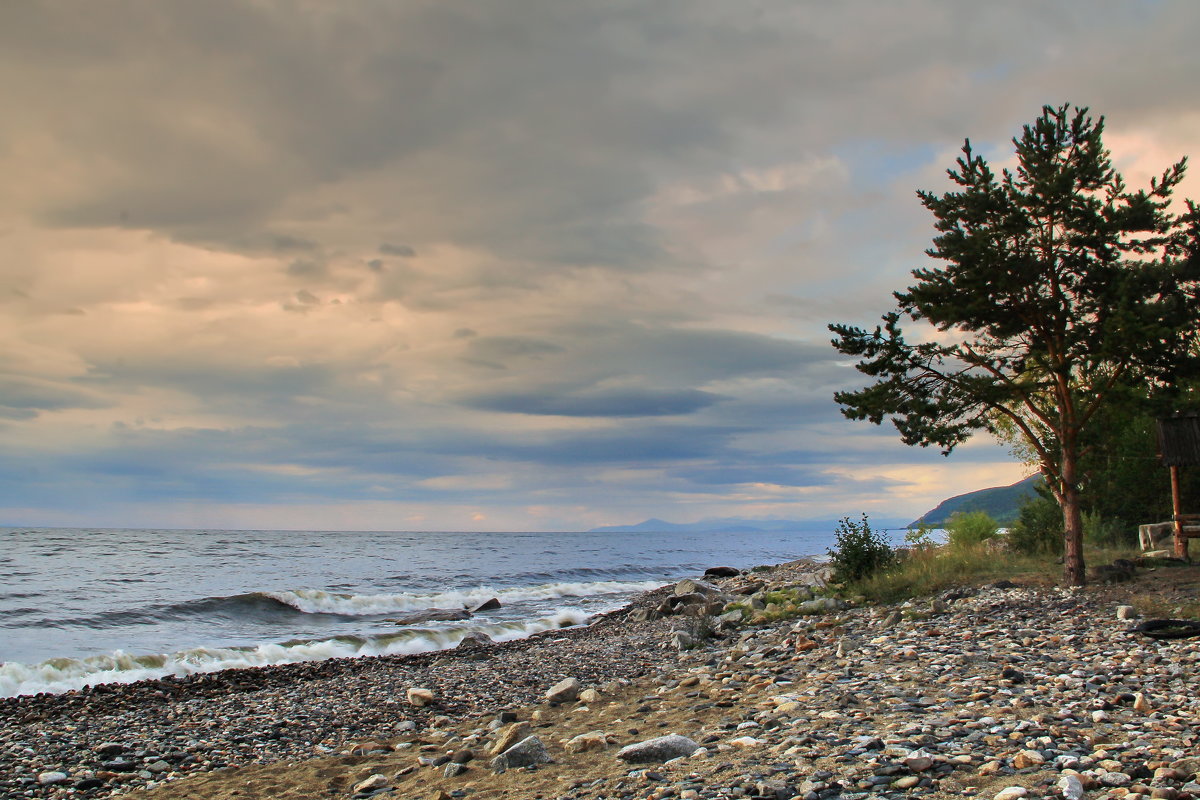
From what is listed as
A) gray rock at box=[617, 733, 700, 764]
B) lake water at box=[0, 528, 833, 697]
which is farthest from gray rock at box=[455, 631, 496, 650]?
gray rock at box=[617, 733, 700, 764]

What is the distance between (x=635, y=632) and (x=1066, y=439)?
11.7 metres

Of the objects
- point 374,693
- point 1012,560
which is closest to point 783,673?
point 374,693

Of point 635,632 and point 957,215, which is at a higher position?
point 957,215

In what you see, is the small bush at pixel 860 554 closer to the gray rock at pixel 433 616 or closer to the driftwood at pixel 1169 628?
the driftwood at pixel 1169 628

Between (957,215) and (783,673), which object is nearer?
(783,673)

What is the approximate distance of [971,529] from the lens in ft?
91.6

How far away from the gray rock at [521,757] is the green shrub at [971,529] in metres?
23.1

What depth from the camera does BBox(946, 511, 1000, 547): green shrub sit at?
27300 millimetres

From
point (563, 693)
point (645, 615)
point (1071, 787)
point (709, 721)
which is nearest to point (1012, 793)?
point (1071, 787)

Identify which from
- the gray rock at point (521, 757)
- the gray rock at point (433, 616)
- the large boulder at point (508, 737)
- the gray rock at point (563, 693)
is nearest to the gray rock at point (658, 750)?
the gray rock at point (521, 757)

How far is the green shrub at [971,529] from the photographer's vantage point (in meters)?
27.3

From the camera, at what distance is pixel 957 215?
1758 cm

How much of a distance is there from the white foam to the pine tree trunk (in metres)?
22.8

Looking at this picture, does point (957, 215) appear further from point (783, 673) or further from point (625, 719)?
point (625, 719)
